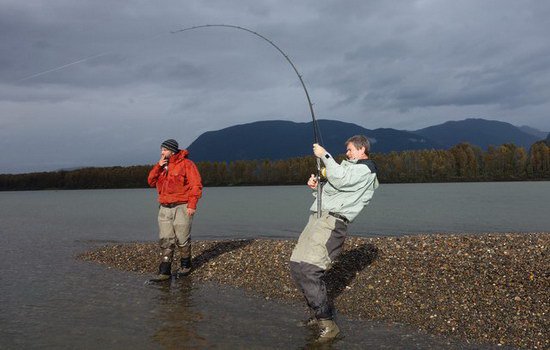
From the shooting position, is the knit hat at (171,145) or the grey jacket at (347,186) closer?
the grey jacket at (347,186)

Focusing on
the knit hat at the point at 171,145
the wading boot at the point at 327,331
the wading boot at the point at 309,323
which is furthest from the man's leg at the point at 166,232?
the wading boot at the point at 327,331

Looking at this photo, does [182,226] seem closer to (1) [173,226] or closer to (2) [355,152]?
(1) [173,226]

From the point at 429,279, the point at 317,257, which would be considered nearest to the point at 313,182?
the point at 317,257

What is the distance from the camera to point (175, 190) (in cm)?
1241

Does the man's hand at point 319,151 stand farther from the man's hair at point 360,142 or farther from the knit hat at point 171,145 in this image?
the knit hat at point 171,145

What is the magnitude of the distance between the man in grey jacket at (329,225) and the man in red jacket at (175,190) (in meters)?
5.00

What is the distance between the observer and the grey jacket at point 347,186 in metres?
7.60

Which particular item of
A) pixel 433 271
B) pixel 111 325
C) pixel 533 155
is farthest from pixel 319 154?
pixel 533 155

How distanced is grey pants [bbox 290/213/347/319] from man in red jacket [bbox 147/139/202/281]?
495 centimetres

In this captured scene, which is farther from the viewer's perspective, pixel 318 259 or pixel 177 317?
pixel 177 317

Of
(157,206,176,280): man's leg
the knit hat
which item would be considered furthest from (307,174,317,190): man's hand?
(157,206,176,280): man's leg

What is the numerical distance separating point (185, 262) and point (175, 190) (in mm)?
2344

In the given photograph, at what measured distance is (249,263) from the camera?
14.5 m

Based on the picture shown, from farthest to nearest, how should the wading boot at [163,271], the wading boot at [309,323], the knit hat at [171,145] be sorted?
the wading boot at [163,271], the knit hat at [171,145], the wading boot at [309,323]
